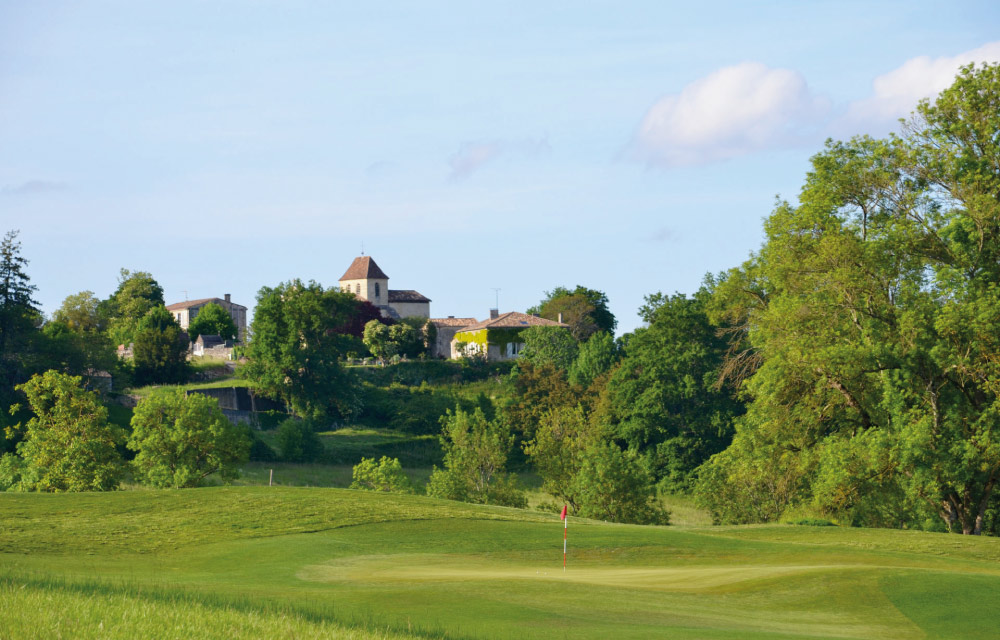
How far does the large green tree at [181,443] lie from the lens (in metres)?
40.6

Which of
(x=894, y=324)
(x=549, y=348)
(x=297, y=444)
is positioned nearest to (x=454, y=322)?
(x=549, y=348)

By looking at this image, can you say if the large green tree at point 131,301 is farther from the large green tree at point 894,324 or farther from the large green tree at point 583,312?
the large green tree at point 894,324

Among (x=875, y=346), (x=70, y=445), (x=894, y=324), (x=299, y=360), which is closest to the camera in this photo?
(x=875, y=346)

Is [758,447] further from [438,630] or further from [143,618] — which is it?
[143,618]

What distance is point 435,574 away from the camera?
18.2 meters

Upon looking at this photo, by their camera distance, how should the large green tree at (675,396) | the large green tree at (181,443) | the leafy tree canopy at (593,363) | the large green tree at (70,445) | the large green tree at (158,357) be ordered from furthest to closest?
the large green tree at (158,357)
the leafy tree canopy at (593,363)
the large green tree at (675,396)
the large green tree at (181,443)
the large green tree at (70,445)

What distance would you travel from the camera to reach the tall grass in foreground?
29.9 feet

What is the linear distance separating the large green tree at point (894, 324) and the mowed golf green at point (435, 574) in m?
4.31

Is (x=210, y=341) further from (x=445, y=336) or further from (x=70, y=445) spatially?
(x=70, y=445)

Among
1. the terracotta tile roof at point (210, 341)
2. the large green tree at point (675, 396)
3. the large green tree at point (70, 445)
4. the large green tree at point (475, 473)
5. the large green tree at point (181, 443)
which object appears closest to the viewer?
the large green tree at point (70, 445)

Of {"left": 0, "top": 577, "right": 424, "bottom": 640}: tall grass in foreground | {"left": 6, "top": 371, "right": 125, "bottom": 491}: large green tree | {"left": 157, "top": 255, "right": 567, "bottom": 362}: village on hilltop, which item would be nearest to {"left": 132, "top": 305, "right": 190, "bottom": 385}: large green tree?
{"left": 157, "top": 255, "right": 567, "bottom": 362}: village on hilltop

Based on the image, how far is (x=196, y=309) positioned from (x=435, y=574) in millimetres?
126201

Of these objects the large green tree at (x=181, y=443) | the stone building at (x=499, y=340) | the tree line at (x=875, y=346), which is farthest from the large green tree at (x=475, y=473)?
the stone building at (x=499, y=340)

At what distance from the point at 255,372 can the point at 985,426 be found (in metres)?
59.8
